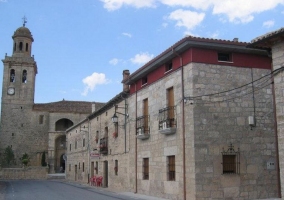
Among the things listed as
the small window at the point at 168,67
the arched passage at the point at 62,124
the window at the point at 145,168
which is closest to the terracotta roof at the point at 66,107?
the arched passage at the point at 62,124

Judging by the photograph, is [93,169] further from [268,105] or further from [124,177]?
[268,105]

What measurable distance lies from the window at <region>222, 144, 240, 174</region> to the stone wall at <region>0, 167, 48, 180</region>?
108 ft

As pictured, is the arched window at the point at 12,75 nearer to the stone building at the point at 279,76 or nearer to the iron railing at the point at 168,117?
the iron railing at the point at 168,117

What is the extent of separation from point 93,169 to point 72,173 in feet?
34.9

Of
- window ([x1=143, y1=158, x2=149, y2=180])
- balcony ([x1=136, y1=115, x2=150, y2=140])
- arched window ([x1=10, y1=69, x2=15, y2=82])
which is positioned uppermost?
arched window ([x1=10, y1=69, x2=15, y2=82])

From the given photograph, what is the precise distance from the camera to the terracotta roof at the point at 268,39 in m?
9.16

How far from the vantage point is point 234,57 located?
13828mm

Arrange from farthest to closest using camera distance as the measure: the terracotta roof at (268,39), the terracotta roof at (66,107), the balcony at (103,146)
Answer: the terracotta roof at (66,107) < the balcony at (103,146) < the terracotta roof at (268,39)

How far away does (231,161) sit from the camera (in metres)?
13.2

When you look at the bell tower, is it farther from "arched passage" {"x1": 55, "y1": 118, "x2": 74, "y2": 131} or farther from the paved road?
the paved road

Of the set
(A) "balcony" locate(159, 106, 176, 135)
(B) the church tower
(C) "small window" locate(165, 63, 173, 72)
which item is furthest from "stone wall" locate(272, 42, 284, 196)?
(B) the church tower

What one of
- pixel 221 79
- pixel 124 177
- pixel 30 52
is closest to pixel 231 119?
pixel 221 79

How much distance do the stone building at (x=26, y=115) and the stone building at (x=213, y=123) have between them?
39.2 m

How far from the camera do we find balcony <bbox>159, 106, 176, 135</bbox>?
14.2 metres
